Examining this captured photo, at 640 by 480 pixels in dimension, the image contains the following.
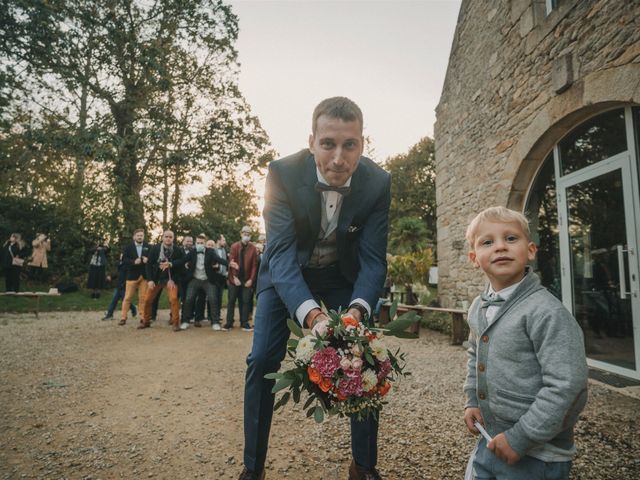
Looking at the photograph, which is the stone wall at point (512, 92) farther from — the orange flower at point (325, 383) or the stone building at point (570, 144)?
the orange flower at point (325, 383)

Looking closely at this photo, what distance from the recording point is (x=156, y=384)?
183 inches

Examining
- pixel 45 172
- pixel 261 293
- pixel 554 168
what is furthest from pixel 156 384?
pixel 45 172

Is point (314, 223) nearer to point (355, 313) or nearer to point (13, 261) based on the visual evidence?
point (355, 313)

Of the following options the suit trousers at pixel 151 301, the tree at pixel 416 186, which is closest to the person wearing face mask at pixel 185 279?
the suit trousers at pixel 151 301

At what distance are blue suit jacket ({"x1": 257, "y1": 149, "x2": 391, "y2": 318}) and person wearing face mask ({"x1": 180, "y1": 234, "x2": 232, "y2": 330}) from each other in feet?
21.7

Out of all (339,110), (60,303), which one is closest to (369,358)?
(339,110)

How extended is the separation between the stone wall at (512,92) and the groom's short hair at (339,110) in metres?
3.89

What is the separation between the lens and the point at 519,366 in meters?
1.56

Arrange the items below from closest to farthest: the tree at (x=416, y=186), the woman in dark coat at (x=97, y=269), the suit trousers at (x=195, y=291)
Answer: the suit trousers at (x=195, y=291)
the woman in dark coat at (x=97, y=269)
the tree at (x=416, y=186)

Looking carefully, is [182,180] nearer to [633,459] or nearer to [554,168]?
[554,168]

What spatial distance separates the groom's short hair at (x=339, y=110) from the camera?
2.06 m

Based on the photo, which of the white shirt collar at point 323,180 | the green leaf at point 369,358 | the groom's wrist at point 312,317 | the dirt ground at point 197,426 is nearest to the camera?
the green leaf at point 369,358

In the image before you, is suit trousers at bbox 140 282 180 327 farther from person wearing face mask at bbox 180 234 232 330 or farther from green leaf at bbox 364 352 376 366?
green leaf at bbox 364 352 376 366

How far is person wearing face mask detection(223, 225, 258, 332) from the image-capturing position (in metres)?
8.75
